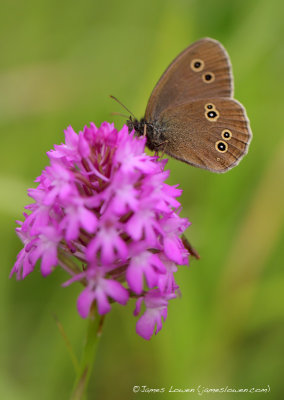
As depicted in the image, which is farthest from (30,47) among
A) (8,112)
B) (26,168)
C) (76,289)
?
(76,289)

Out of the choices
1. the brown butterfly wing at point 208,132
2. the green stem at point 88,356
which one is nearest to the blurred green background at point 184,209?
the brown butterfly wing at point 208,132

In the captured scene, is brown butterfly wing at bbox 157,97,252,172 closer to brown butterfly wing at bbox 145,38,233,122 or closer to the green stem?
brown butterfly wing at bbox 145,38,233,122

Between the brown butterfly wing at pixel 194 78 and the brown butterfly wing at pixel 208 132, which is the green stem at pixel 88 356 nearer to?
the brown butterfly wing at pixel 208 132

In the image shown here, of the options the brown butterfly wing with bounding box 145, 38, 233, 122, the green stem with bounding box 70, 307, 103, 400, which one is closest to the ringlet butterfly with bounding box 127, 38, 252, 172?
the brown butterfly wing with bounding box 145, 38, 233, 122

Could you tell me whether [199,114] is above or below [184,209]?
above

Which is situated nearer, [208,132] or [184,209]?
[208,132]

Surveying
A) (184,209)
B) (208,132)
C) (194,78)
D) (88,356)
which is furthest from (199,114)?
(88,356)

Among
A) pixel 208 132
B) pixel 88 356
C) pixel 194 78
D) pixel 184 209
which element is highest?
pixel 194 78

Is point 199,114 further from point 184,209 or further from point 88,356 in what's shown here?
point 88,356
